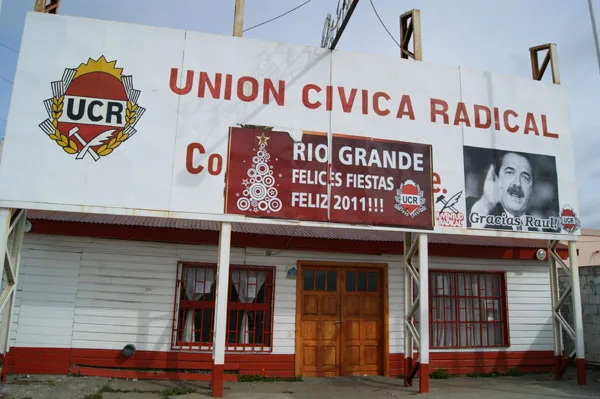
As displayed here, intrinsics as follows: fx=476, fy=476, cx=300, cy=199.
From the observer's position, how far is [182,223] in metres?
9.71

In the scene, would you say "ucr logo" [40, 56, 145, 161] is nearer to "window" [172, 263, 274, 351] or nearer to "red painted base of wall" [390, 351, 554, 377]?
"window" [172, 263, 274, 351]

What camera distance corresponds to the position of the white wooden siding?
9.59m

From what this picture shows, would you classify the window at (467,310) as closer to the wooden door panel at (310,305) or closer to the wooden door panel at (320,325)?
the wooden door panel at (320,325)

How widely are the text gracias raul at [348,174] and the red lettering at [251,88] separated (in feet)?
4.08

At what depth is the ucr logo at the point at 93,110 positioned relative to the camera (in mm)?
8359

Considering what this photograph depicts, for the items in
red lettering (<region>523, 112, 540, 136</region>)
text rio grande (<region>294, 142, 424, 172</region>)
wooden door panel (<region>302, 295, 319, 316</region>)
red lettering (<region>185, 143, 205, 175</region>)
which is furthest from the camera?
wooden door panel (<region>302, 295, 319, 316</region>)

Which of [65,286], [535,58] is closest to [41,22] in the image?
[65,286]

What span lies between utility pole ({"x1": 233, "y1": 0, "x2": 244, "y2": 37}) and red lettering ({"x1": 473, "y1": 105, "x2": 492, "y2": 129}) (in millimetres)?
5145

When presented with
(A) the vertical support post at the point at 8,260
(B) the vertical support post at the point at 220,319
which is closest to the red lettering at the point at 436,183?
(B) the vertical support post at the point at 220,319

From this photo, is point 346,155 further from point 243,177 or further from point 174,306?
point 174,306

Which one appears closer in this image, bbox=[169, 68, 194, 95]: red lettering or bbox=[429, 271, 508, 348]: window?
bbox=[169, 68, 194, 95]: red lettering

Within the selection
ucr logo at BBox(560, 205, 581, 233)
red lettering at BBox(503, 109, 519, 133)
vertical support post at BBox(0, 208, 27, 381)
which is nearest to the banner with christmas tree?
red lettering at BBox(503, 109, 519, 133)

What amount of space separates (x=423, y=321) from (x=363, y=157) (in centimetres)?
333

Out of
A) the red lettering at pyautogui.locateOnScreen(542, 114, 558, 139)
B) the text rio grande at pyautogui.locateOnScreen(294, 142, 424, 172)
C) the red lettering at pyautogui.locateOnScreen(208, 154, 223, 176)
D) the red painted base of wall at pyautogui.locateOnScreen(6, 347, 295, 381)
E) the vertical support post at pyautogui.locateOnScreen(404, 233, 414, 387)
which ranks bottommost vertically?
the red painted base of wall at pyautogui.locateOnScreen(6, 347, 295, 381)
